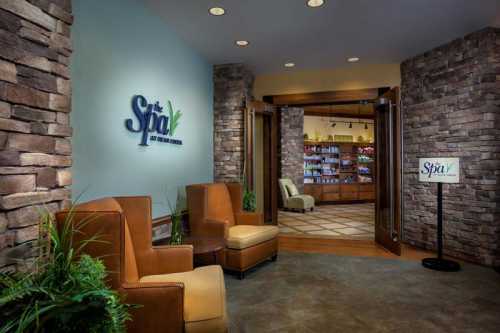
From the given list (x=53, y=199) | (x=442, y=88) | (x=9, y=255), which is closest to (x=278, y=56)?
(x=442, y=88)

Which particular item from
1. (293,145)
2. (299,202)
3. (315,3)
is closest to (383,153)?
(315,3)

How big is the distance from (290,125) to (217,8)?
6194 mm

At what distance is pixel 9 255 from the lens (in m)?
1.51

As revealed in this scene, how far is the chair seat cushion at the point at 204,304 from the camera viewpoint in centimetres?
185

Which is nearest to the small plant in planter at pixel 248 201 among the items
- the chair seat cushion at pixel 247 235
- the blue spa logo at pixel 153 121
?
the chair seat cushion at pixel 247 235

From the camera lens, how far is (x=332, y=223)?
6.86 metres

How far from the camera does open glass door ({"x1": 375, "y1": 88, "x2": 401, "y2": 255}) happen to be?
14.5ft

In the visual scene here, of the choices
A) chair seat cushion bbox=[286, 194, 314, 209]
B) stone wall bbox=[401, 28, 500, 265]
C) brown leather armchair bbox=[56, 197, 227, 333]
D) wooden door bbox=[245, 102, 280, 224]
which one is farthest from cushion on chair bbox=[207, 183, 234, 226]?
chair seat cushion bbox=[286, 194, 314, 209]

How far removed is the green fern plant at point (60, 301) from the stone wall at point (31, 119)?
35 cm

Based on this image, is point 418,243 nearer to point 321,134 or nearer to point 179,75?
point 179,75

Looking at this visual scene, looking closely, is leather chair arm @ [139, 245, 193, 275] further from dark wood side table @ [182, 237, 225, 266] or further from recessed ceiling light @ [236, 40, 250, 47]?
recessed ceiling light @ [236, 40, 250, 47]

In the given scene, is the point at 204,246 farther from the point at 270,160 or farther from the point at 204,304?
the point at 270,160

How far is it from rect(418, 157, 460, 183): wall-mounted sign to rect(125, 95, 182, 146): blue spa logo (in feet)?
10.4

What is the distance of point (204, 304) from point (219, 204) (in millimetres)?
2218
